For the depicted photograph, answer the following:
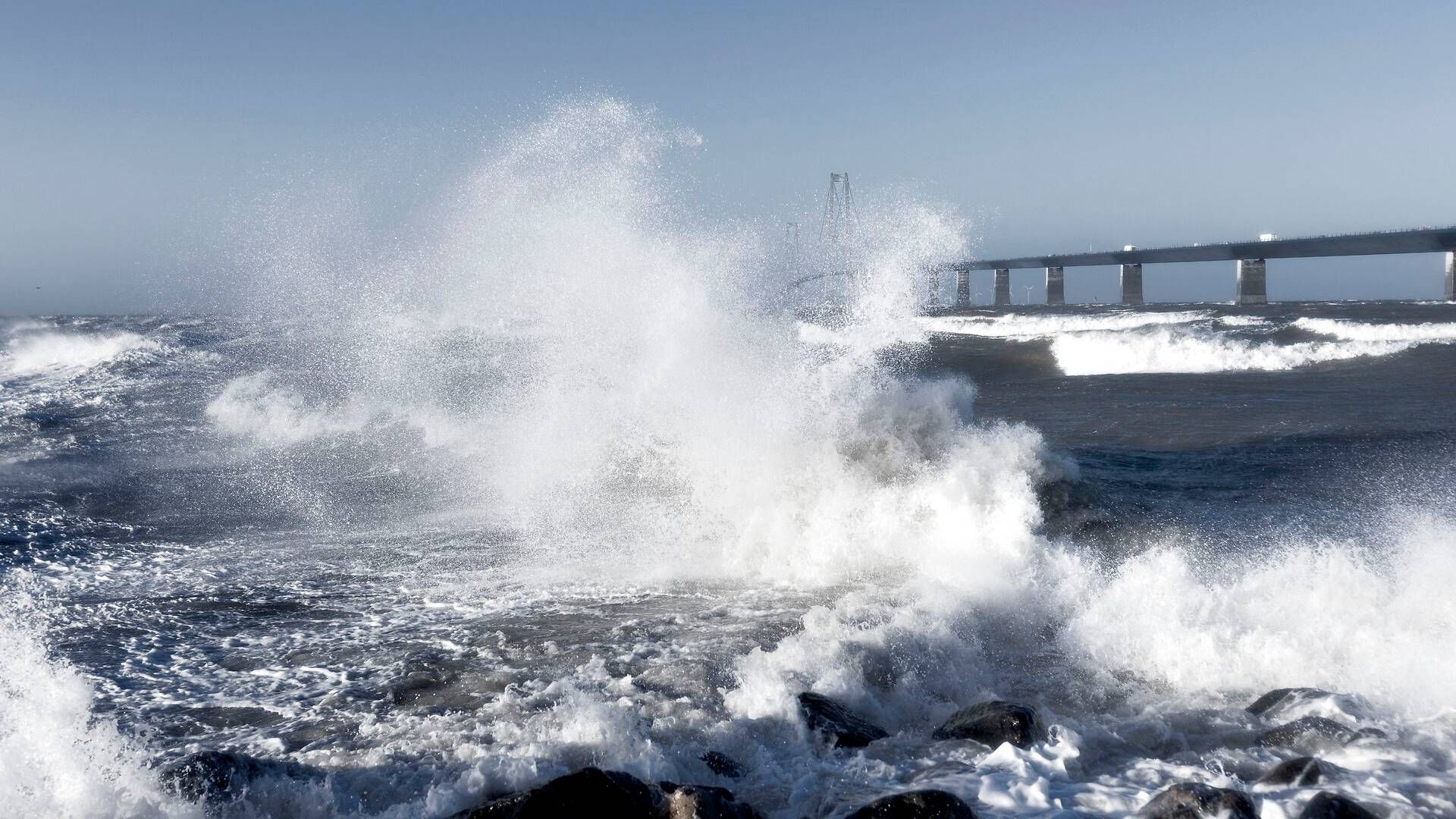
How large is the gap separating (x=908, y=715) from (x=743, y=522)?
4.58 metres


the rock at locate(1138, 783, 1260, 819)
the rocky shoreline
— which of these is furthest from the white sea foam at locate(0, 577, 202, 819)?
the rock at locate(1138, 783, 1260, 819)

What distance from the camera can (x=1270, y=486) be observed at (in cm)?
1102

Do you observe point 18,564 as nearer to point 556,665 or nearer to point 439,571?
point 439,571

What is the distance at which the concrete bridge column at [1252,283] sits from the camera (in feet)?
195

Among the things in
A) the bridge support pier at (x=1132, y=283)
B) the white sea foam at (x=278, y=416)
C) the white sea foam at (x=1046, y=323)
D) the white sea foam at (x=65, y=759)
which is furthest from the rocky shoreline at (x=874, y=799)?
the bridge support pier at (x=1132, y=283)

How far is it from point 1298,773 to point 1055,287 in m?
80.5

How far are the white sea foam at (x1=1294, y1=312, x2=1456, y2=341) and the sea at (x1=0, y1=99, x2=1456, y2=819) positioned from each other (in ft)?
32.4

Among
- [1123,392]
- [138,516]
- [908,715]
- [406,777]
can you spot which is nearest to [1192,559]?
[908,715]

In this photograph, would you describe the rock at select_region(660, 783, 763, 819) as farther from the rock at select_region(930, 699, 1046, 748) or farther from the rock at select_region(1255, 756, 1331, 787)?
the rock at select_region(1255, 756, 1331, 787)

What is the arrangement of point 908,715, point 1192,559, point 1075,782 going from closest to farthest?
point 1075,782, point 908,715, point 1192,559

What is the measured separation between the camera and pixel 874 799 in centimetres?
402

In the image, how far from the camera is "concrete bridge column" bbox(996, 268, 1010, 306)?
274 feet

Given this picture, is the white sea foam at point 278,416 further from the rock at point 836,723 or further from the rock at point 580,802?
the rock at point 580,802

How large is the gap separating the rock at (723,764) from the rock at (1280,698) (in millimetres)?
2877
